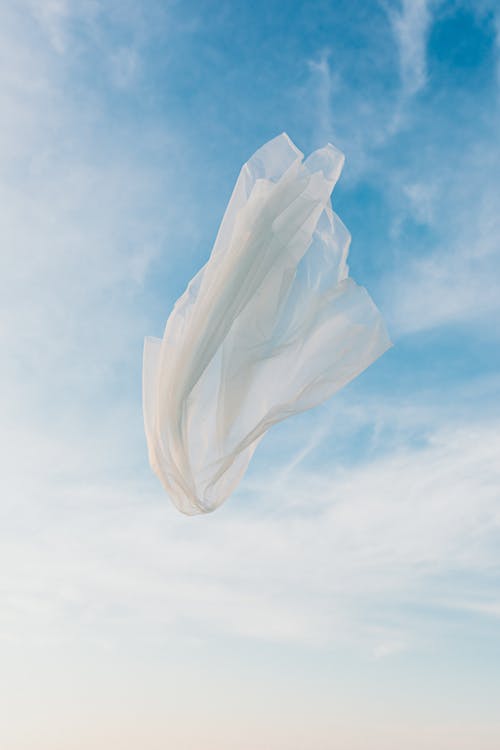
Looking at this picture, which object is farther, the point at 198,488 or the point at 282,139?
the point at 282,139

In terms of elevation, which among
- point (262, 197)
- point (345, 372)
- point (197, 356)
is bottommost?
point (345, 372)

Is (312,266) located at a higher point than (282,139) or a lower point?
lower

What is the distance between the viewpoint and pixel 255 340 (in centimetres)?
623

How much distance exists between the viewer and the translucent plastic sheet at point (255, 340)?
609 cm

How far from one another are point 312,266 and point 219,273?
0.84 meters

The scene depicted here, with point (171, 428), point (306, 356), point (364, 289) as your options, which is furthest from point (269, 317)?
point (171, 428)

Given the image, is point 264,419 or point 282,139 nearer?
point 264,419

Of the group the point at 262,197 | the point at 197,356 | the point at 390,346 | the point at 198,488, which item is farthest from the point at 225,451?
the point at 262,197

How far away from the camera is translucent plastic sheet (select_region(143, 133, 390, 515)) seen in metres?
6.09

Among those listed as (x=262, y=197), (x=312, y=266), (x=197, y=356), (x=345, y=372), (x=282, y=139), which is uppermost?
(x=282, y=139)

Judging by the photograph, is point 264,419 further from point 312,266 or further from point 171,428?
point 312,266

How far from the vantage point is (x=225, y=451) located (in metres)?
6.12

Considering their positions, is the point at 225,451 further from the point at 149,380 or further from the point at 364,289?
the point at 364,289

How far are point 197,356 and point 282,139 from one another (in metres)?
2.11
